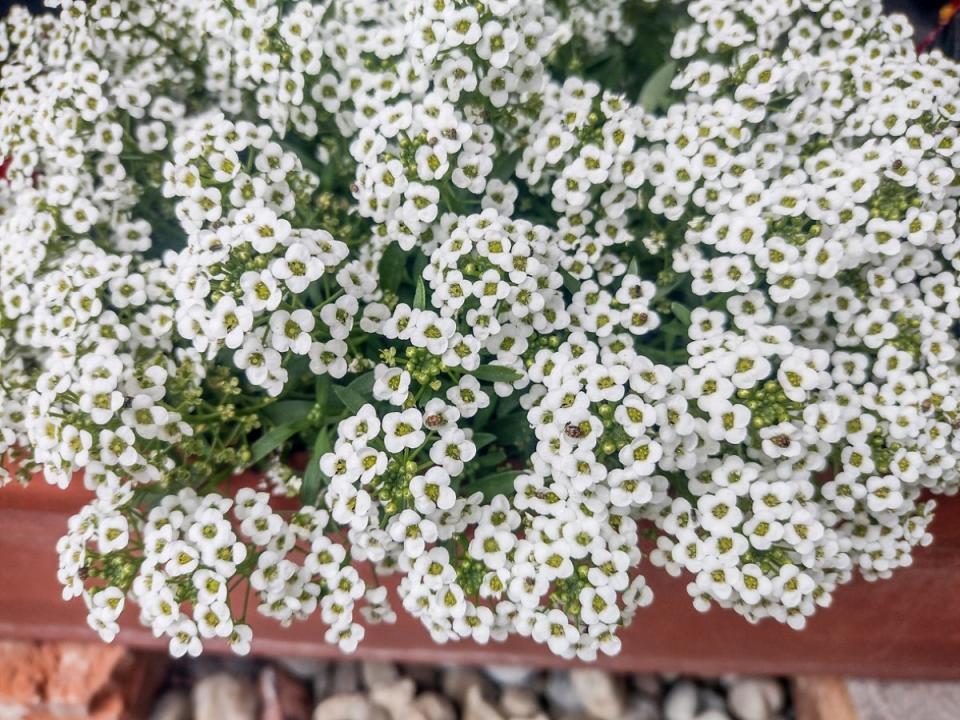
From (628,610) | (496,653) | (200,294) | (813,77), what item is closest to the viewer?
(200,294)

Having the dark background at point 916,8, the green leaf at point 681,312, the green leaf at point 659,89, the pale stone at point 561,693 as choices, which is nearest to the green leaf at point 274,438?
the green leaf at point 681,312

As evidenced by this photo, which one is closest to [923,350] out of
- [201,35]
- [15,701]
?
[201,35]

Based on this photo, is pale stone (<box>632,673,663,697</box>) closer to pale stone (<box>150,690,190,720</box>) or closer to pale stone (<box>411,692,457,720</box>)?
pale stone (<box>411,692,457,720</box>)

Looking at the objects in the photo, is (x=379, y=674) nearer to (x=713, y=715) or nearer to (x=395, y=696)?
(x=395, y=696)

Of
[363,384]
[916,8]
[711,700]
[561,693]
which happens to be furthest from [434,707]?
[916,8]

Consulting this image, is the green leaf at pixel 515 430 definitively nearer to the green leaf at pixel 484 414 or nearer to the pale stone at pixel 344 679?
the green leaf at pixel 484 414

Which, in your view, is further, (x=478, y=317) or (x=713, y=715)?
(x=713, y=715)

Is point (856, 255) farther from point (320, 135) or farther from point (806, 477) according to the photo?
point (320, 135)
